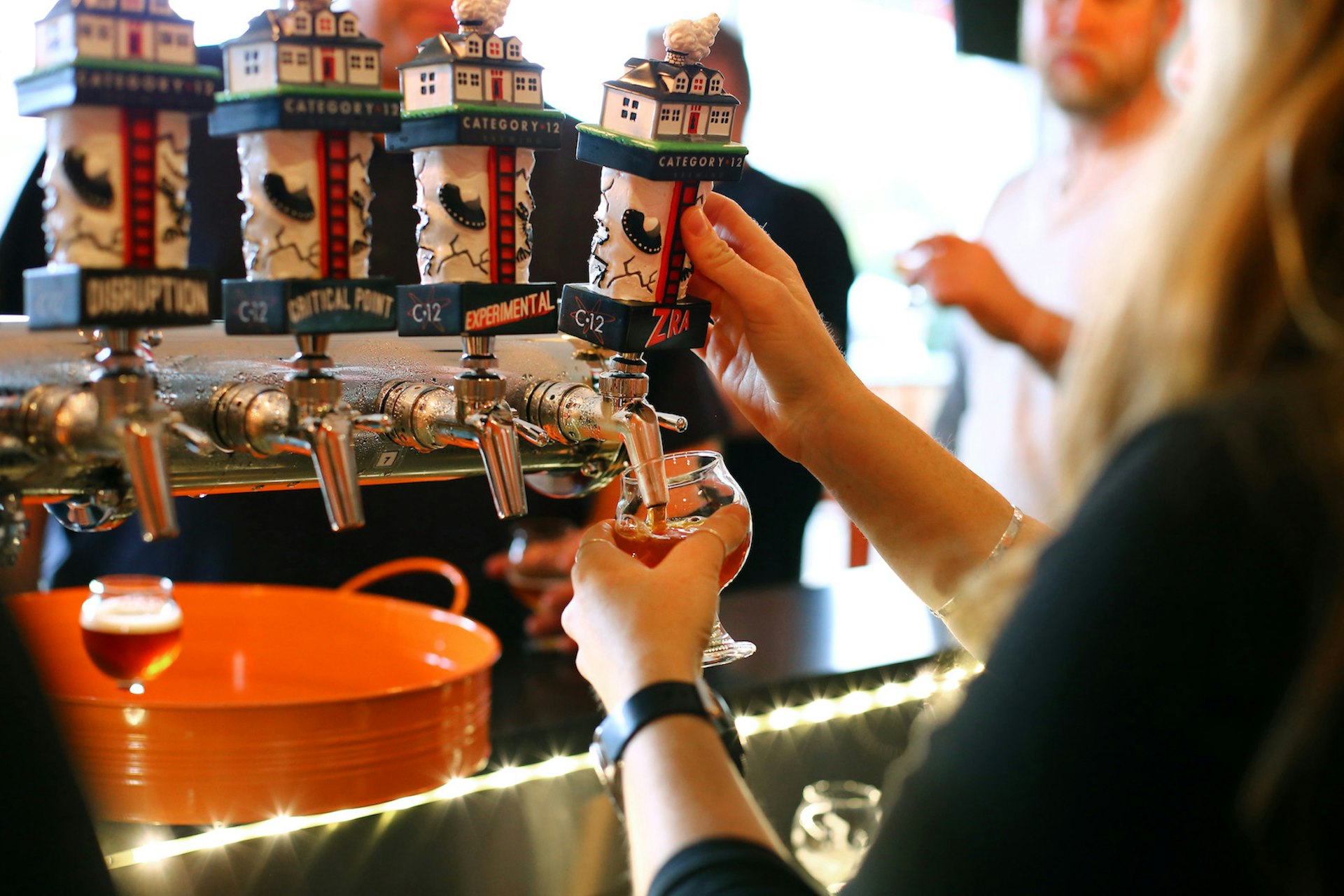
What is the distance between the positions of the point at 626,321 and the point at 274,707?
1.38ft

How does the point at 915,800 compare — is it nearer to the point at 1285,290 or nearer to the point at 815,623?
the point at 1285,290

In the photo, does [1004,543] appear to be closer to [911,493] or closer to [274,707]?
[911,493]

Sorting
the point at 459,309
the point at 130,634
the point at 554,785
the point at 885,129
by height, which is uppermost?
the point at 885,129

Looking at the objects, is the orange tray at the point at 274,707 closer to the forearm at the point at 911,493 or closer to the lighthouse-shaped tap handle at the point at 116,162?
the lighthouse-shaped tap handle at the point at 116,162

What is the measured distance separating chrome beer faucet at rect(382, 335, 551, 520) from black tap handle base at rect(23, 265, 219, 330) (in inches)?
8.4

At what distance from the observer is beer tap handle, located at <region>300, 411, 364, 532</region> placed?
2.72 feet

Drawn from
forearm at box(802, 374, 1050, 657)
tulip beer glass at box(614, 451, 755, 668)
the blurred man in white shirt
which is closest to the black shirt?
tulip beer glass at box(614, 451, 755, 668)

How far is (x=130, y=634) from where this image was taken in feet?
3.81

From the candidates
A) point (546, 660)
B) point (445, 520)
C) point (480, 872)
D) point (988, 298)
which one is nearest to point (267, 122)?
point (480, 872)

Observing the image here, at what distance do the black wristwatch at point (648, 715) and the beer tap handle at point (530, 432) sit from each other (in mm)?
230

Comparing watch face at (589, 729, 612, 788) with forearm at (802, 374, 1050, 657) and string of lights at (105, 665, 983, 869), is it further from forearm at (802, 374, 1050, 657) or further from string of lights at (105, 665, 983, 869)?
forearm at (802, 374, 1050, 657)

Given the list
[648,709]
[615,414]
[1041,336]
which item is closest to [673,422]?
[615,414]

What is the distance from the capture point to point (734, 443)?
295 cm

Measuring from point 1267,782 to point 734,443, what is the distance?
94.1 inches
